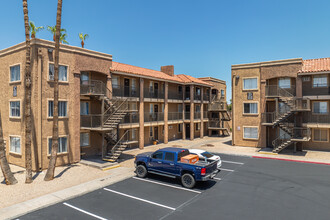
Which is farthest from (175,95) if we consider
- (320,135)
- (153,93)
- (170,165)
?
(170,165)

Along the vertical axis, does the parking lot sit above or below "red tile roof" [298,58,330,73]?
below

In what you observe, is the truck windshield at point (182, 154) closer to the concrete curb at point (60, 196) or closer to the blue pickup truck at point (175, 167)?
the blue pickup truck at point (175, 167)

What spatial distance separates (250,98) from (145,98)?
1274 centimetres

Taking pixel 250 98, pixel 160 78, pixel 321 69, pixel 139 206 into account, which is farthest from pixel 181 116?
pixel 139 206

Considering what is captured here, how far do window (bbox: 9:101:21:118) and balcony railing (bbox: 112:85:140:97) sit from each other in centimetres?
834

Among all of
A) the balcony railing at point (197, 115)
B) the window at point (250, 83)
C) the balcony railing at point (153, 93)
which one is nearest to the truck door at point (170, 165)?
the balcony railing at point (153, 93)

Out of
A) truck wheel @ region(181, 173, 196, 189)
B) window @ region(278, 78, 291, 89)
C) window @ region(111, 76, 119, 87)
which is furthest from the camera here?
window @ region(278, 78, 291, 89)

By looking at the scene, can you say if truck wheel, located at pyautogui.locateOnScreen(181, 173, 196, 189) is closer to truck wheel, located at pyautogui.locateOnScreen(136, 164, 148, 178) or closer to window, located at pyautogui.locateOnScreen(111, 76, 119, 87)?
truck wheel, located at pyautogui.locateOnScreen(136, 164, 148, 178)

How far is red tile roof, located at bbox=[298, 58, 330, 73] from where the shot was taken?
22.6 meters

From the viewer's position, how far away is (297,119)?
23.5 metres

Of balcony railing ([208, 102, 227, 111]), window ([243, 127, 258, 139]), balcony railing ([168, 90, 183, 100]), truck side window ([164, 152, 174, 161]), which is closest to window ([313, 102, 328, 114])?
window ([243, 127, 258, 139])

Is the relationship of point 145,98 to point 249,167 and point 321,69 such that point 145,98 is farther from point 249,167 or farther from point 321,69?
point 321,69

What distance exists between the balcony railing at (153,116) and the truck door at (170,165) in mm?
13231

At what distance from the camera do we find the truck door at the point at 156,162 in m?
14.1
